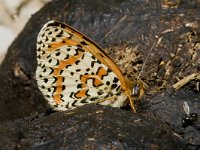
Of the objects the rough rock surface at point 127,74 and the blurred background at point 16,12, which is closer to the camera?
the rough rock surface at point 127,74

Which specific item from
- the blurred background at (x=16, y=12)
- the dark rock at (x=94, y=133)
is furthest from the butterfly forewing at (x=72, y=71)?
the blurred background at (x=16, y=12)

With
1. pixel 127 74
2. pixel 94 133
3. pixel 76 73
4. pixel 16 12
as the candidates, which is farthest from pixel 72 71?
pixel 16 12

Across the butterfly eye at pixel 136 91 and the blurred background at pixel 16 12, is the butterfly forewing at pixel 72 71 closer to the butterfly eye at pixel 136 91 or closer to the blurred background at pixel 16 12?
the butterfly eye at pixel 136 91

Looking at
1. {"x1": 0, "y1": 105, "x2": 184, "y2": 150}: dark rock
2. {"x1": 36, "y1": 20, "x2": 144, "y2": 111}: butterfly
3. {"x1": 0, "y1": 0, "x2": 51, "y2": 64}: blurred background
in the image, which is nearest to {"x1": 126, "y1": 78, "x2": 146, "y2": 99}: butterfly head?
{"x1": 36, "y1": 20, "x2": 144, "y2": 111}: butterfly

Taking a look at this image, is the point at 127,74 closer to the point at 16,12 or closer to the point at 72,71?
the point at 72,71

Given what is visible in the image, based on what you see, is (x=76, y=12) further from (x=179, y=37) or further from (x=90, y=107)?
(x=90, y=107)

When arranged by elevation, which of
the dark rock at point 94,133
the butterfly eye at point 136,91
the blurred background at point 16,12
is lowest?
the dark rock at point 94,133

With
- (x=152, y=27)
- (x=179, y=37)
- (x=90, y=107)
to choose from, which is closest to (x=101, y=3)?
(x=152, y=27)
